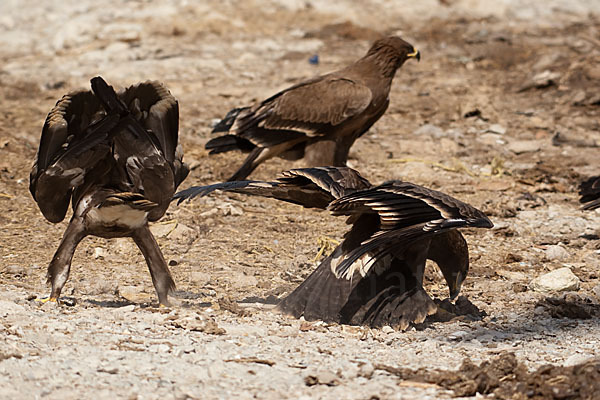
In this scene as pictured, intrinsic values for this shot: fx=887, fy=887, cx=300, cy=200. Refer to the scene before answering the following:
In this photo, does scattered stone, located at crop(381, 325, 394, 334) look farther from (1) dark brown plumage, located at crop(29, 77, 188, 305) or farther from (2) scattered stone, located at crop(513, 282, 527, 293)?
(2) scattered stone, located at crop(513, 282, 527, 293)

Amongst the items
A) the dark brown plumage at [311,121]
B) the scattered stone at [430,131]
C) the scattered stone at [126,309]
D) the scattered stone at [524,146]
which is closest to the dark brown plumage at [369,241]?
the scattered stone at [126,309]

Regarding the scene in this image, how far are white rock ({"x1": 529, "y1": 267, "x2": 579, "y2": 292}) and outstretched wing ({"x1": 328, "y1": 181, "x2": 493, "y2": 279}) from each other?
1485 millimetres

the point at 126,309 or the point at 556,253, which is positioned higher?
the point at 126,309

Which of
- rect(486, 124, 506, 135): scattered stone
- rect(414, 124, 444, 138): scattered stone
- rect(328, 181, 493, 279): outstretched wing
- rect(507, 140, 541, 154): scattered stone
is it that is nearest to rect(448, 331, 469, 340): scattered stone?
rect(328, 181, 493, 279): outstretched wing

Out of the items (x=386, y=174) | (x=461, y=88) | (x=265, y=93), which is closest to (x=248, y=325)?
(x=386, y=174)

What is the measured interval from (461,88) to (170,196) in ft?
24.2

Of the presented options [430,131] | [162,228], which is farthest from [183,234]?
[430,131]

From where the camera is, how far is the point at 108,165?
484 cm

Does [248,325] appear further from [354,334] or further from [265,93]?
[265,93]

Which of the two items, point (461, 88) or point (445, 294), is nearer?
point (445, 294)

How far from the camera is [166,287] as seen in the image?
5008mm

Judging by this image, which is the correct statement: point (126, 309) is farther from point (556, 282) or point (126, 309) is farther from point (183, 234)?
Result: point (556, 282)

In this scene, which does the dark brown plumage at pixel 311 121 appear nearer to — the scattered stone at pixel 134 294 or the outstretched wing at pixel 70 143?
the scattered stone at pixel 134 294

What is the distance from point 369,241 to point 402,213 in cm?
22
